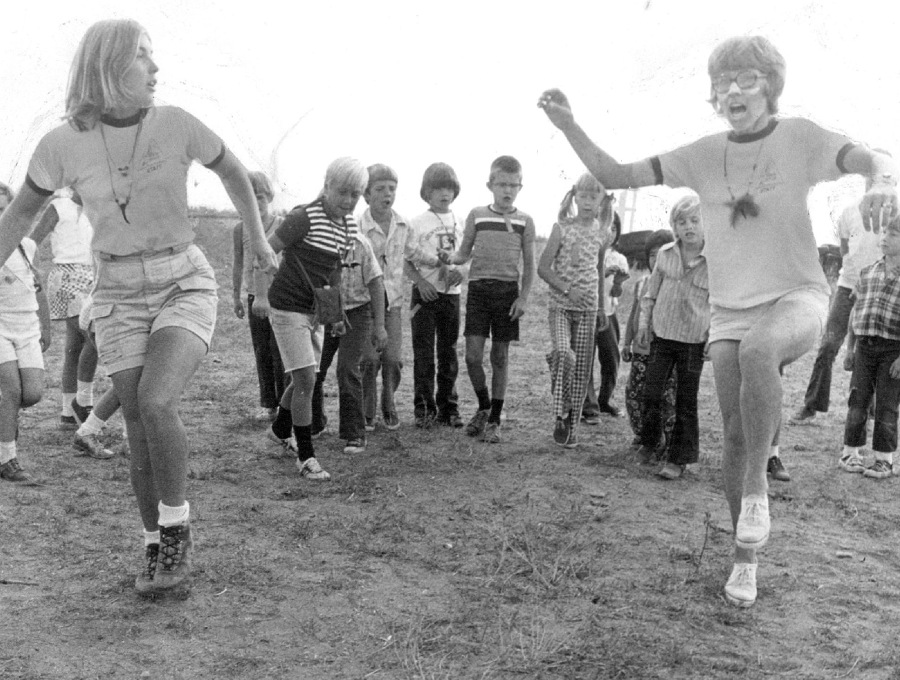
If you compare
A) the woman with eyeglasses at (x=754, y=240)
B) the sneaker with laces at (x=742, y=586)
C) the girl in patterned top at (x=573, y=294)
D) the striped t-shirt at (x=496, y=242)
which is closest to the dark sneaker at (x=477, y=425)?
the girl in patterned top at (x=573, y=294)

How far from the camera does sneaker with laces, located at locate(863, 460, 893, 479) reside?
6352 mm

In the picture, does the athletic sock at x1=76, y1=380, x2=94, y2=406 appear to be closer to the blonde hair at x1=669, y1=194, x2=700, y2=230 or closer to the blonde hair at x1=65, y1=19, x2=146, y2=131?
the blonde hair at x1=65, y1=19, x2=146, y2=131

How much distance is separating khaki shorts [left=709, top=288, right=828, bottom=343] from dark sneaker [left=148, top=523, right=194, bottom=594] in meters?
2.15

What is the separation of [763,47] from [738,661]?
2217mm

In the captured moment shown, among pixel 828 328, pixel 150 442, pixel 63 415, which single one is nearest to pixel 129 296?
pixel 150 442

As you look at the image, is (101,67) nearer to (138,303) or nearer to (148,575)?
(138,303)

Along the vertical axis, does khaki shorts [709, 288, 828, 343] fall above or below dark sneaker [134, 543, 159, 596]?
above

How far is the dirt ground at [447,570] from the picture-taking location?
3.21 meters

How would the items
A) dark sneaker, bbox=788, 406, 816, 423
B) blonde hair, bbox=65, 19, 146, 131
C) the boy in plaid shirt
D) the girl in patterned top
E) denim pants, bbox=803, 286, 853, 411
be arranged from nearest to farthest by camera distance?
blonde hair, bbox=65, 19, 146, 131 < the boy in plaid shirt < the girl in patterned top < denim pants, bbox=803, 286, 853, 411 < dark sneaker, bbox=788, 406, 816, 423

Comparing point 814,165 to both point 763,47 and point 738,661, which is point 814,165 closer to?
point 763,47

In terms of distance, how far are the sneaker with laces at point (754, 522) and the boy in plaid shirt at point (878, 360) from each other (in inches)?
120

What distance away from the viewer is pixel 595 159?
13.5 ft

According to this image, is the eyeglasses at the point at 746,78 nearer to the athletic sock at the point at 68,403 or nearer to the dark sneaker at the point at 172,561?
the dark sneaker at the point at 172,561

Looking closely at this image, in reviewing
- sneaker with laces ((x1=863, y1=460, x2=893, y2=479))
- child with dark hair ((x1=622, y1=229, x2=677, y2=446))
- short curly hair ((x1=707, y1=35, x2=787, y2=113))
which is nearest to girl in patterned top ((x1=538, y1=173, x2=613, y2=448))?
child with dark hair ((x1=622, y1=229, x2=677, y2=446))
